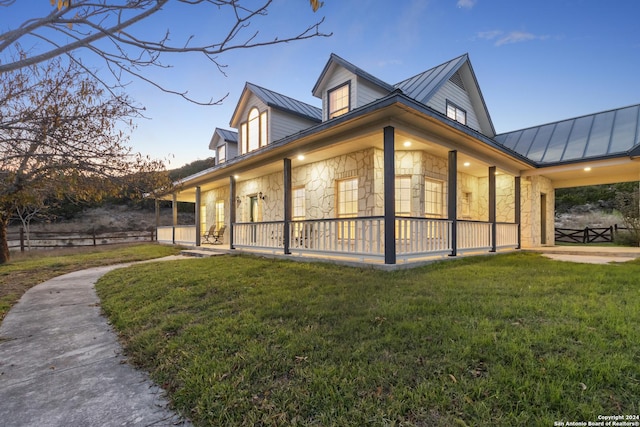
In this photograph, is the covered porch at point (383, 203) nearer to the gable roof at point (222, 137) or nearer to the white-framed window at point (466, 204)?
the white-framed window at point (466, 204)

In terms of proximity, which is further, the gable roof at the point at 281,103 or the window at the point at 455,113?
the gable roof at the point at 281,103

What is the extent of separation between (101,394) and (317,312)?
2.09 m

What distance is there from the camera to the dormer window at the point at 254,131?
11.7m

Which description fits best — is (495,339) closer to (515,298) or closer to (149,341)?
(515,298)

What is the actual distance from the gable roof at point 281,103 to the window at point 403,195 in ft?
17.3

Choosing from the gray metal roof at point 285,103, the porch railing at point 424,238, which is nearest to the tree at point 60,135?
the porch railing at point 424,238

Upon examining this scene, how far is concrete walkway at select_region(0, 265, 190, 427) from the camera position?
6.54ft

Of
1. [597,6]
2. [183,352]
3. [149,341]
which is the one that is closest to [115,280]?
[149,341]

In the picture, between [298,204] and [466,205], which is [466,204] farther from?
[298,204]

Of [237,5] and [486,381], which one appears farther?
[237,5]

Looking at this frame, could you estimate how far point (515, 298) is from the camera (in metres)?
3.89

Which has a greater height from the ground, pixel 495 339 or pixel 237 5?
pixel 237 5

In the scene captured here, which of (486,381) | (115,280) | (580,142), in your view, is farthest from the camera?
(580,142)

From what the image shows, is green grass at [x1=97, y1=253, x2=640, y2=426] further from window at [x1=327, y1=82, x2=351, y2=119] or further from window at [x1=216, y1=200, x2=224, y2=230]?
window at [x1=216, y1=200, x2=224, y2=230]
